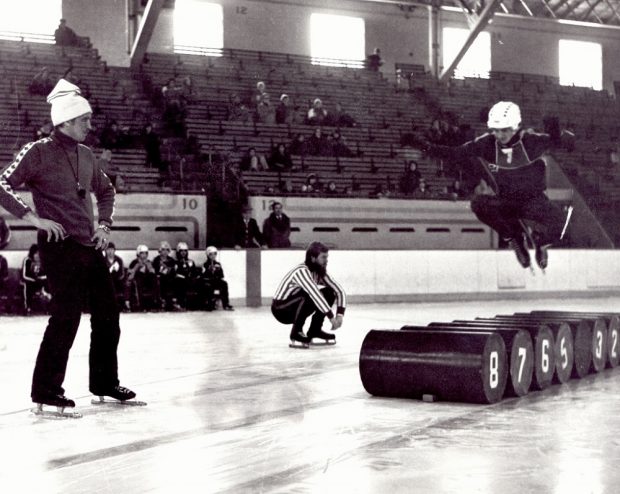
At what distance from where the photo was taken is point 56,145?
6.09 m

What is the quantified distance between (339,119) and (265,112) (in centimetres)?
234

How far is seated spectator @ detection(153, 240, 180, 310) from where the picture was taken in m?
16.9

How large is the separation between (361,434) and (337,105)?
64.5ft

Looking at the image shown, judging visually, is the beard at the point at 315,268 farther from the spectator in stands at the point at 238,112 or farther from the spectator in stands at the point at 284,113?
the spectator in stands at the point at 284,113

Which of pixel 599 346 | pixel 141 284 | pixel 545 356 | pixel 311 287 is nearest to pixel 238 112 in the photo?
pixel 141 284

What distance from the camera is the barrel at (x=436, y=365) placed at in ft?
21.0

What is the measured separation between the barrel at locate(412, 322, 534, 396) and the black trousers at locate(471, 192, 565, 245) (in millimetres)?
786

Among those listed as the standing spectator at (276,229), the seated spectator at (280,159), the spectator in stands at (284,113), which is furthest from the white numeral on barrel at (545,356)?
the spectator in stands at (284,113)

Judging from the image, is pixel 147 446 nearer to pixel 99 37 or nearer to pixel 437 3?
pixel 99 37

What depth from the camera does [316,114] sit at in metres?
23.2

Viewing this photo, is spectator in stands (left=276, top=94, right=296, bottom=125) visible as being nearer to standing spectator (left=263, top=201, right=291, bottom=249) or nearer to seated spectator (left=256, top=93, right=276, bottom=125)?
seated spectator (left=256, top=93, right=276, bottom=125)

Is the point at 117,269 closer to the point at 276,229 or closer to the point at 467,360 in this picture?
the point at 276,229

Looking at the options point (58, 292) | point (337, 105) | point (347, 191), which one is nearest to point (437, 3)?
point (337, 105)

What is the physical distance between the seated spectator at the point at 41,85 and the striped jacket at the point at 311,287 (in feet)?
39.1
